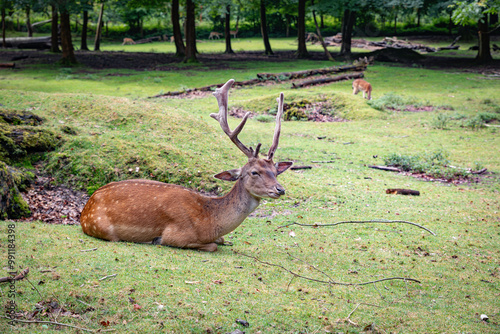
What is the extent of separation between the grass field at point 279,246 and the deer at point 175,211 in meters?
0.22

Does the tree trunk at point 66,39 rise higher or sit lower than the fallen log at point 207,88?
higher

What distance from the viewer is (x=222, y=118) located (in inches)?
248

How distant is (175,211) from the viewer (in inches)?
226

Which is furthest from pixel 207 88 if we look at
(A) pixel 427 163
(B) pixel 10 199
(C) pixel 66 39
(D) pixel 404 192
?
(B) pixel 10 199

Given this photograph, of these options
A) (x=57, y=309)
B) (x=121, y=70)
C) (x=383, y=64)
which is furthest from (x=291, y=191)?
(x=383, y=64)

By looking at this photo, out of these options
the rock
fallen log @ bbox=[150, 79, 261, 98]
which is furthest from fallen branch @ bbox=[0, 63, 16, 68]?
the rock

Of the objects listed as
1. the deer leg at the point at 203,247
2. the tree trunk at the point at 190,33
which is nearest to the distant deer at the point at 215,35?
the tree trunk at the point at 190,33

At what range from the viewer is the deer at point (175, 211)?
563cm

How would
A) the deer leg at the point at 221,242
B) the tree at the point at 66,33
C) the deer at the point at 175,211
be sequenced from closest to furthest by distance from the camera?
the deer at the point at 175,211
the deer leg at the point at 221,242
the tree at the point at 66,33

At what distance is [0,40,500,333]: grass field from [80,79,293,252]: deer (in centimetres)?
22

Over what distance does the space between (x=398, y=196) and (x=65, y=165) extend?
21.1 feet

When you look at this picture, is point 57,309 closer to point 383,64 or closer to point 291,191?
point 291,191

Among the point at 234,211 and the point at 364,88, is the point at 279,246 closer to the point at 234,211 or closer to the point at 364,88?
the point at 234,211

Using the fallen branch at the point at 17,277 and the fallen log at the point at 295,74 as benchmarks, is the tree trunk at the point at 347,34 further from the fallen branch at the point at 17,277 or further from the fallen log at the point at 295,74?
the fallen branch at the point at 17,277
